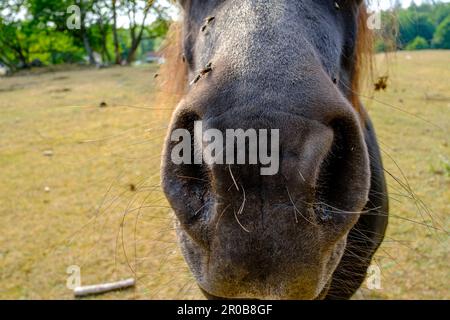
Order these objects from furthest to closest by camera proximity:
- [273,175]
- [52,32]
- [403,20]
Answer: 1. [52,32]
2. [403,20]
3. [273,175]

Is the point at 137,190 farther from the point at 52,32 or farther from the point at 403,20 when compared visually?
the point at 52,32

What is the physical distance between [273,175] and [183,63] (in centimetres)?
204

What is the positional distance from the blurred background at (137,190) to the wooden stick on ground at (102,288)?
0.08 meters

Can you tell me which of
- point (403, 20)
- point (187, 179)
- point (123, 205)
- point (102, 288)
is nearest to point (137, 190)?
point (187, 179)

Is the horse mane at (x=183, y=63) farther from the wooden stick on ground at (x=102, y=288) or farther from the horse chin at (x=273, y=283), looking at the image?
the wooden stick on ground at (x=102, y=288)

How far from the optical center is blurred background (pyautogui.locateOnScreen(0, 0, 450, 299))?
114 inches

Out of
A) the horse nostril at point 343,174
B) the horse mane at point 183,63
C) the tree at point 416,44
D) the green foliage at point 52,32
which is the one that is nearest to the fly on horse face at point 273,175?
the horse nostril at point 343,174

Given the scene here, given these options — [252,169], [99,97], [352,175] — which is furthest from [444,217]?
[99,97]

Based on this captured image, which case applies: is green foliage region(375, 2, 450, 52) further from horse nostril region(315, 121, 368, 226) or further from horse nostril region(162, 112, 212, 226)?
horse nostril region(162, 112, 212, 226)

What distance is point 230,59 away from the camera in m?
1.26

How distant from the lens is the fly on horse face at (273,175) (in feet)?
3.72

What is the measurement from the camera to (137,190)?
6.13 ft

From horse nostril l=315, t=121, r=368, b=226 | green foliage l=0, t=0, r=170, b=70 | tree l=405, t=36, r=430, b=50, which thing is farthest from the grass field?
green foliage l=0, t=0, r=170, b=70
